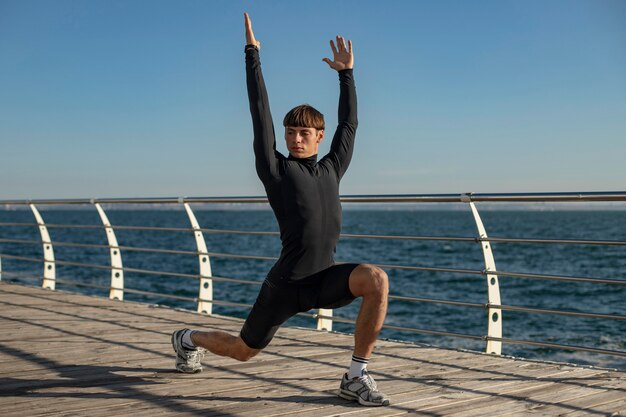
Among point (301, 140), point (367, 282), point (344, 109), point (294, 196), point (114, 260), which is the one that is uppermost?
point (344, 109)

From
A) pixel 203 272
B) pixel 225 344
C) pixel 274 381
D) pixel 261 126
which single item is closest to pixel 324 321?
pixel 203 272

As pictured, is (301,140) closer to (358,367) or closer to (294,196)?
(294,196)

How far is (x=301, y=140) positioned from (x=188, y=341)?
4.61ft

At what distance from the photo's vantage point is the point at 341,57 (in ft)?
12.9

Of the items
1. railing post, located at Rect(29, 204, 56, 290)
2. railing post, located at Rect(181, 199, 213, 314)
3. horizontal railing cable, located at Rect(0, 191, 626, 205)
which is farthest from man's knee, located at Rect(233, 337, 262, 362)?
railing post, located at Rect(29, 204, 56, 290)

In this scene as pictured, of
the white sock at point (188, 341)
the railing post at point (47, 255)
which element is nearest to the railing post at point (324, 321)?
the white sock at point (188, 341)

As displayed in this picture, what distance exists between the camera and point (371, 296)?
3.46 m

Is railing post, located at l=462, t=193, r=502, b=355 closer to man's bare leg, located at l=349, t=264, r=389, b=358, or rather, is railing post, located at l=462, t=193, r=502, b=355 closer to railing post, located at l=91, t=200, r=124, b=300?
man's bare leg, located at l=349, t=264, r=389, b=358

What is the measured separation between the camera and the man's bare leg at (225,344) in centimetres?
383

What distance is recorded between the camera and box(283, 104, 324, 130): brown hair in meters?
3.50

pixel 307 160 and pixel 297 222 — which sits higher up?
pixel 307 160

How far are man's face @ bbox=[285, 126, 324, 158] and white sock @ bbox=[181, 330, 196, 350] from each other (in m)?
1.30

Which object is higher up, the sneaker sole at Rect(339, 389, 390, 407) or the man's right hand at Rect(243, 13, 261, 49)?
the man's right hand at Rect(243, 13, 261, 49)

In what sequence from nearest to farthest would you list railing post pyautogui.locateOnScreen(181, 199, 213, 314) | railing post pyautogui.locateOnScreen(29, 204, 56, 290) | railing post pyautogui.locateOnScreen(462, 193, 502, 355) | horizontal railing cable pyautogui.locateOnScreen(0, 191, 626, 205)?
horizontal railing cable pyautogui.locateOnScreen(0, 191, 626, 205) → railing post pyautogui.locateOnScreen(462, 193, 502, 355) → railing post pyautogui.locateOnScreen(181, 199, 213, 314) → railing post pyautogui.locateOnScreen(29, 204, 56, 290)
